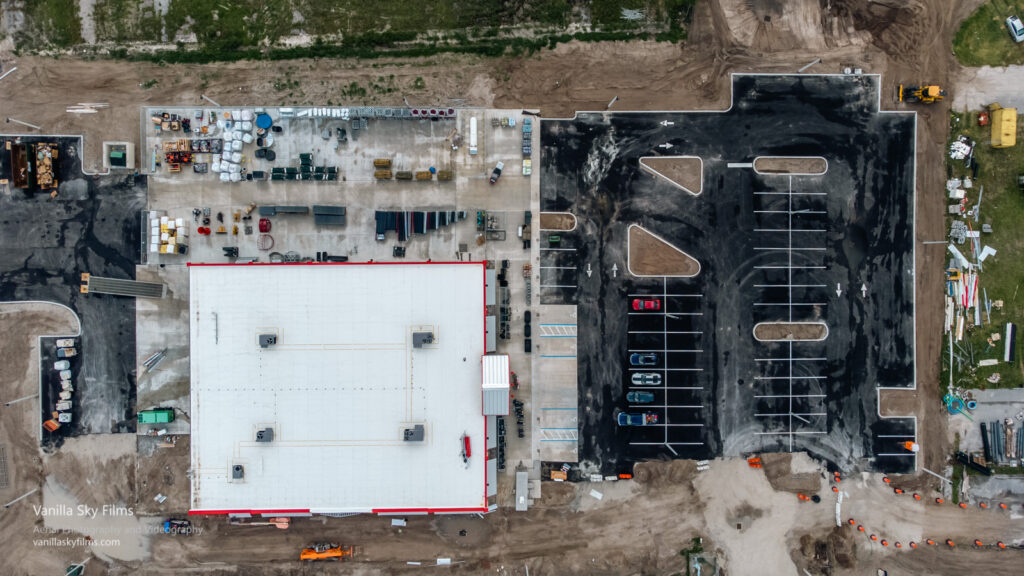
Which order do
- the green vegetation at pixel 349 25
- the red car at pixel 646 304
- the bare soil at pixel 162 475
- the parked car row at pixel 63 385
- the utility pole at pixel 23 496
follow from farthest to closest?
the green vegetation at pixel 349 25, the red car at pixel 646 304, the bare soil at pixel 162 475, the utility pole at pixel 23 496, the parked car row at pixel 63 385

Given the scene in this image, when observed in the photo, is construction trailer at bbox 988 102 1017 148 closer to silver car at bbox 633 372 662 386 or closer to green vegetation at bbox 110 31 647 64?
green vegetation at bbox 110 31 647 64

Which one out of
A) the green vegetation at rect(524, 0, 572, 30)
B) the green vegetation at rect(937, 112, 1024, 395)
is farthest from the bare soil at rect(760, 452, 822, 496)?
the green vegetation at rect(524, 0, 572, 30)

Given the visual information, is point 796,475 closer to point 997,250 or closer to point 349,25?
point 997,250

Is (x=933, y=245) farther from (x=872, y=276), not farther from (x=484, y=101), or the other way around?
(x=484, y=101)

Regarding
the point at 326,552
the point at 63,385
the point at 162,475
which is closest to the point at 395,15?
the point at 63,385

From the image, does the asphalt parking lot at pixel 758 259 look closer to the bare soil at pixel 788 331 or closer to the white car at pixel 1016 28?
the bare soil at pixel 788 331

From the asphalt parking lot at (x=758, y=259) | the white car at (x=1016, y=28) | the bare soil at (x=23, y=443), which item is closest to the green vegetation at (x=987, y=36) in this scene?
the white car at (x=1016, y=28)

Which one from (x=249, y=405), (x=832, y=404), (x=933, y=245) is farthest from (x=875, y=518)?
(x=249, y=405)
